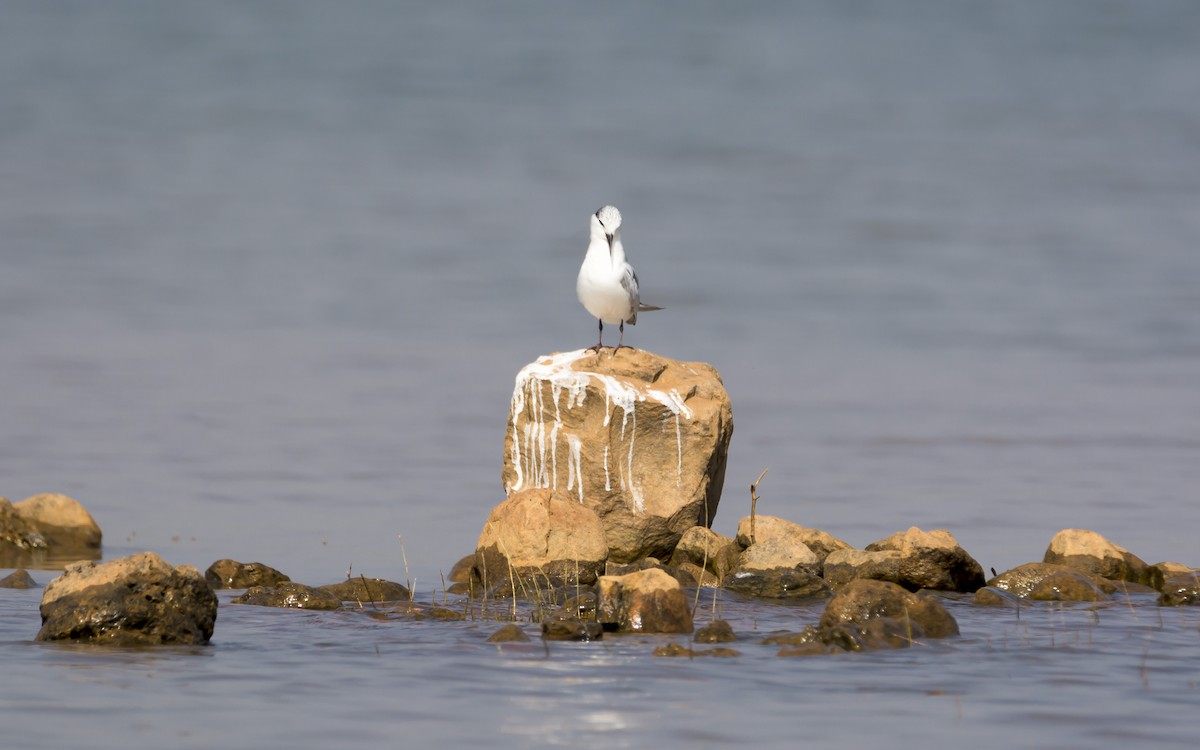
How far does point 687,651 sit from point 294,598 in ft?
17.4

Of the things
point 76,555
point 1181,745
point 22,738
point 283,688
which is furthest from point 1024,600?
point 76,555

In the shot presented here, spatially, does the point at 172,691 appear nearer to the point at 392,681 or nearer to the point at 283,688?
the point at 283,688

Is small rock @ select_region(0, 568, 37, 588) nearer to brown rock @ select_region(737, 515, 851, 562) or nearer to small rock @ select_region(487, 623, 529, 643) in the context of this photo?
small rock @ select_region(487, 623, 529, 643)

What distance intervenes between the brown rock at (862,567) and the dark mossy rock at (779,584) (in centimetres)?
79

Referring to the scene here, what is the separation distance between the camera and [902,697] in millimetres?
10656

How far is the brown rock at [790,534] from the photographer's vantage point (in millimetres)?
18547

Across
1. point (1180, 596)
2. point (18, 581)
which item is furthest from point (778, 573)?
point (18, 581)

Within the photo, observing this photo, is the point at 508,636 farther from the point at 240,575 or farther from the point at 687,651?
the point at 240,575

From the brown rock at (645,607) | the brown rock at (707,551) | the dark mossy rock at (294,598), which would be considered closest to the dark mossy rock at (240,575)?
the dark mossy rock at (294,598)

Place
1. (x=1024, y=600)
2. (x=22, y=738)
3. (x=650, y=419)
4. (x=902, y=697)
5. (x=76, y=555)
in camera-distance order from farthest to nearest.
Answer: (x=76, y=555)
(x=650, y=419)
(x=1024, y=600)
(x=902, y=697)
(x=22, y=738)

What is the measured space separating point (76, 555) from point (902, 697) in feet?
51.7

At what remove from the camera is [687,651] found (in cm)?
1220

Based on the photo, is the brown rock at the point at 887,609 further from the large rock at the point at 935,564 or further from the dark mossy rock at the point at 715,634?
the large rock at the point at 935,564

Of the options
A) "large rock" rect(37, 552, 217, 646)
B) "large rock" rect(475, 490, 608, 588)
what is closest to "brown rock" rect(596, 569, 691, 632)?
"large rock" rect(475, 490, 608, 588)
